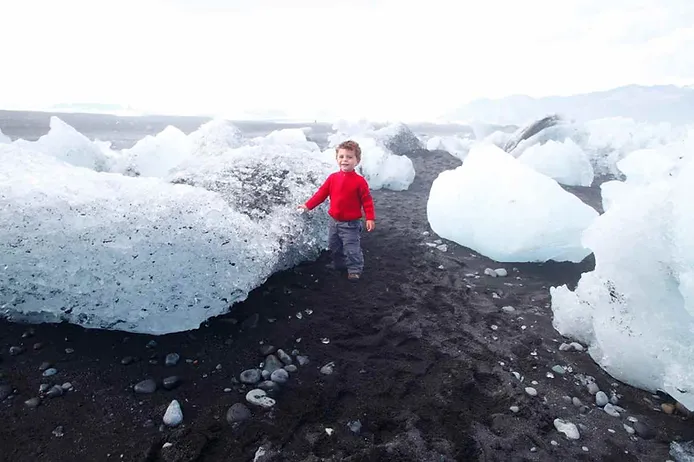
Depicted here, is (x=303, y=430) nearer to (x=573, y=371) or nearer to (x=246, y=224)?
(x=246, y=224)

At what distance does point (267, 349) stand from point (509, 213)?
143 inches

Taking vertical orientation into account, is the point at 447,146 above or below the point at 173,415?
above

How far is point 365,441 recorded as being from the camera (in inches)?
94.4

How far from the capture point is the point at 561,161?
34.2 ft

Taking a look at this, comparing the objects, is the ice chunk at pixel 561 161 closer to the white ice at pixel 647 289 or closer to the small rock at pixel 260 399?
the white ice at pixel 647 289

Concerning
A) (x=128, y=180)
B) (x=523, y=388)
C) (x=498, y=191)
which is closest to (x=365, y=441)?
(x=523, y=388)

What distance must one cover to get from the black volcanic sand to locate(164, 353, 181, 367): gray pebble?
4cm

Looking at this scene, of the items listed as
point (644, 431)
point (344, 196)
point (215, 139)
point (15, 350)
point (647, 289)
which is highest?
point (215, 139)

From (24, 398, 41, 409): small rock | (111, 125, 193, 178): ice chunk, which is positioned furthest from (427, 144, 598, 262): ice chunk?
(111, 125, 193, 178): ice chunk

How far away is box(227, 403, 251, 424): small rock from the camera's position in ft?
8.18

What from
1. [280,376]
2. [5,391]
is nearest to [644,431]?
[280,376]

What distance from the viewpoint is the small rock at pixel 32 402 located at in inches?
96.4

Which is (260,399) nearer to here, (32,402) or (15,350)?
(32,402)

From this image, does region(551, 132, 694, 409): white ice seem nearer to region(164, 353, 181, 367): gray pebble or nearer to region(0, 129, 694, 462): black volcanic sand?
region(0, 129, 694, 462): black volcanic sand
